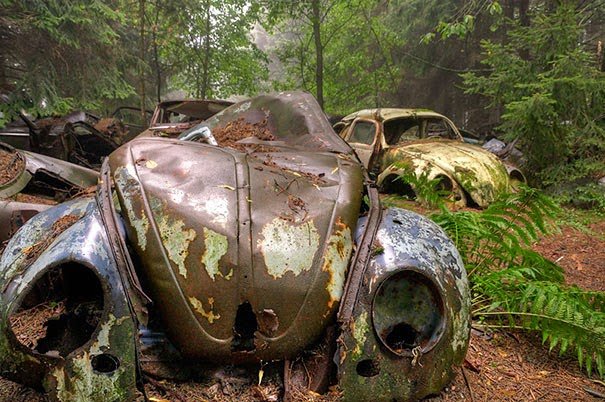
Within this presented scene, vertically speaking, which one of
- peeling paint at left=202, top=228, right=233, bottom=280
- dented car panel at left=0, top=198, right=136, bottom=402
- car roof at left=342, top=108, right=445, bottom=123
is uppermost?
peeling paint at left=202, top=228, right=233, bottom=280

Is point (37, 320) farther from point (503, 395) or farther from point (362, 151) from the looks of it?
point (362, 151)

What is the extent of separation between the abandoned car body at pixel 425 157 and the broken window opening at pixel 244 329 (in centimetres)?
260

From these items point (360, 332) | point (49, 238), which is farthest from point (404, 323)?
point (49, 238)

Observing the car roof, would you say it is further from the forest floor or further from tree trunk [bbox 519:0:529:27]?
tree trunk [bbox 519:0:529:27]

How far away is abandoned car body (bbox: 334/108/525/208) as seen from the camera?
5574mm

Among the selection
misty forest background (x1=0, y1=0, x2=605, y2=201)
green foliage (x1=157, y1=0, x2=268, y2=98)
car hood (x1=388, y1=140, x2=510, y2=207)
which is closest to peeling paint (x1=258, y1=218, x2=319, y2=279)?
car hood (x1=388, y1=140, x2=510, y2=207)

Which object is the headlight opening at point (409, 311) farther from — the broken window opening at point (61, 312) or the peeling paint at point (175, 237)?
the broken window opening at point (61, 312)

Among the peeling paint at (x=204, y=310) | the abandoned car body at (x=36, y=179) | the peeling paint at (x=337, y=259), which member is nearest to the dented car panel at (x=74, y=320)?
the peeling paint at (x=204, y=310)

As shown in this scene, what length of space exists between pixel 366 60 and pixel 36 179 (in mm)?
13596

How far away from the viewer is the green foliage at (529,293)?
245 cm

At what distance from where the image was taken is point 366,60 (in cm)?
1583

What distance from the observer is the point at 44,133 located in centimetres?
729

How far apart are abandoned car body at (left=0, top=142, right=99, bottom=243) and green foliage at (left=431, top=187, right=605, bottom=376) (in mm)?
3339

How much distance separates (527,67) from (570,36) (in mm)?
993
